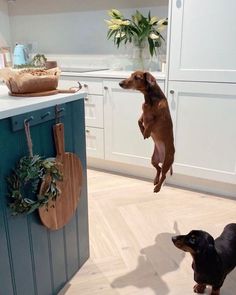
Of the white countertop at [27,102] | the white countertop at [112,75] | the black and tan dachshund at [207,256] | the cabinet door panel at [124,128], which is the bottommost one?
the black and tan dachshund at [207,256]

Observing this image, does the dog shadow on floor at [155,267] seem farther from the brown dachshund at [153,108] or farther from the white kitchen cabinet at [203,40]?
the white kitchen cabinet at [203,40]

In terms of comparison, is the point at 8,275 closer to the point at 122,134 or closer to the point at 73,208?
the point at 73,208

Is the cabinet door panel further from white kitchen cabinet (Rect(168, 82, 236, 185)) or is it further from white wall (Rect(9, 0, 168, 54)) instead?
white wall (Rect(9, 0, 168, 54))

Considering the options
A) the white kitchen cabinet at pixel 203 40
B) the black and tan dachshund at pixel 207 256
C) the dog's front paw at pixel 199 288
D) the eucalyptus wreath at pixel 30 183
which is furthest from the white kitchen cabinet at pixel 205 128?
the eucalyptus wreath at pixel 30 183

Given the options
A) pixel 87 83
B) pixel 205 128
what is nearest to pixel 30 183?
pixel 205 128

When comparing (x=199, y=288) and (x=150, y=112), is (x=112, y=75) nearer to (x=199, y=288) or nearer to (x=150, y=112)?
(x=150, y=112)

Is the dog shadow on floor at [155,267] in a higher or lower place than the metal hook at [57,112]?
lower

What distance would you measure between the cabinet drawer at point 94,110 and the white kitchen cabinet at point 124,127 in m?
0.05

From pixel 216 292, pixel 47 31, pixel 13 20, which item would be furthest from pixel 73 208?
pixel 13 20

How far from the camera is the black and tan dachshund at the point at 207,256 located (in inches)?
51.5

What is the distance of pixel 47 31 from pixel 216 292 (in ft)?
9.85

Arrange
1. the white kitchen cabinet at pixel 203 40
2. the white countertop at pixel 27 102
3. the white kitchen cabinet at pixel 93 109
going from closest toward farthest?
the white countertop at pixel 27 102 → the white kitchen cabinet at pixel 203 40 → the white kitchen cabinet at pixel 93 109

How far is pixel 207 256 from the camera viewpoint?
4.30 feet

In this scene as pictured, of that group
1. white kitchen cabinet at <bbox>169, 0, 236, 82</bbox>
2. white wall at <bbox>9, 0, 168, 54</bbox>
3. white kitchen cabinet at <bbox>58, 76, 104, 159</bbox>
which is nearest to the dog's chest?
white kitchen cabinet at <bbox>169, 0, 236, 82</bbox>
